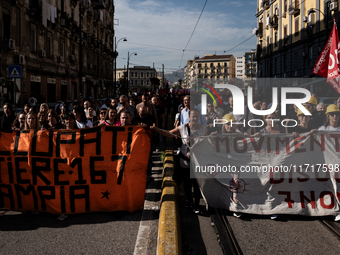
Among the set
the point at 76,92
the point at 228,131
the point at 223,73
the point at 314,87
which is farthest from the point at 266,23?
the point at 223,73

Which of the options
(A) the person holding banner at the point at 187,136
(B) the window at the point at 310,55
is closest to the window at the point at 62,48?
(B) the window at the point at 310,55

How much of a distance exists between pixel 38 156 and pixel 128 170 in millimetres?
1423

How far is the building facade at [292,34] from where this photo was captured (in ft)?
97.2

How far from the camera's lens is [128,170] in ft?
16.7

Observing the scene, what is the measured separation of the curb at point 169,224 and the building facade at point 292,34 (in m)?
22.0

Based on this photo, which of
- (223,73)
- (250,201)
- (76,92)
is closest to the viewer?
(250,201)

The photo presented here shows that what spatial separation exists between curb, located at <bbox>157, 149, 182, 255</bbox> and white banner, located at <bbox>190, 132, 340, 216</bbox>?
0.59m

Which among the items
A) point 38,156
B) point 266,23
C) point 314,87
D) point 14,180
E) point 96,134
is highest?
point 266,23

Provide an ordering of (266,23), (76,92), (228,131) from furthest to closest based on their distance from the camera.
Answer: (266,23), (76,92), (228,131)

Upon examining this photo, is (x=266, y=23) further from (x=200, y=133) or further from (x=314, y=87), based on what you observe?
(x=200, y=133)

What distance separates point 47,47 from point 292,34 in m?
26.4

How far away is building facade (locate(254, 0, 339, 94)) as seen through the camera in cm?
2964

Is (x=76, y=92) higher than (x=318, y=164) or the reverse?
higher

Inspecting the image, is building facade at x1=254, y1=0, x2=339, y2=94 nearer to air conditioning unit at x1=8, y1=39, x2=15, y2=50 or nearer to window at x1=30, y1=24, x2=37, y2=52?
window at x1=30, y1=24, x2=37, y2=52
